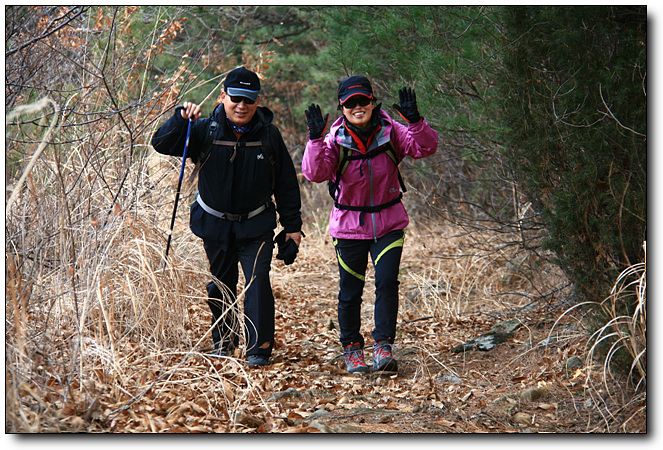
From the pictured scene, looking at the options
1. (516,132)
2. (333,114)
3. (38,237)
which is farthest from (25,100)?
(333,114)

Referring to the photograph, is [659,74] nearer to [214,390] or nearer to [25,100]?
[214,390]

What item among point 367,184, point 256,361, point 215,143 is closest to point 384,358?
point 256,361

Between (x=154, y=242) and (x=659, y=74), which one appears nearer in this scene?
(x=659, y=74)

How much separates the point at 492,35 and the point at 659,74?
1.90m

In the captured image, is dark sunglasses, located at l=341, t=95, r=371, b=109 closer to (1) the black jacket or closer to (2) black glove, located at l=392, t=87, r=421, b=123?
(2) black glove, located at l=392, t=87, r=421, b=123

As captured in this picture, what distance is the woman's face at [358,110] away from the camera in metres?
4.54

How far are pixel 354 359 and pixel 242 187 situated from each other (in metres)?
1.39

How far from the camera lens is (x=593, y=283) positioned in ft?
13.8

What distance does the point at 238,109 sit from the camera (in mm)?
4617

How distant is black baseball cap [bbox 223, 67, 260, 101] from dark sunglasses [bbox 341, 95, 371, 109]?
606 mm

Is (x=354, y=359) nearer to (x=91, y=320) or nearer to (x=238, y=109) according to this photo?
(x=91, y=320)

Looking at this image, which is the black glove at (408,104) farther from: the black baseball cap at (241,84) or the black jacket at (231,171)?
the black baseball cap at (241,84)

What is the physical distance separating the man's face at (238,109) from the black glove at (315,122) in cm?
44

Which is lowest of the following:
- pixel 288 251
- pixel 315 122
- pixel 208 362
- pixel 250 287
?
pixel 208 362
